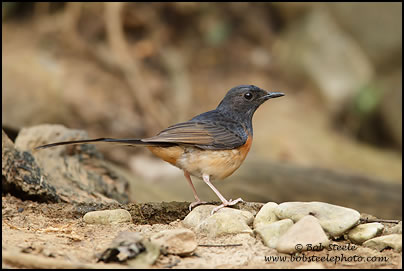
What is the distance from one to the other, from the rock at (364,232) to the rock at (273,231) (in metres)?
0.45

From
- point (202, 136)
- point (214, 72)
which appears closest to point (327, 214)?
point (202, 136)

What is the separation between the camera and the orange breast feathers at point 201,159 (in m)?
4.59

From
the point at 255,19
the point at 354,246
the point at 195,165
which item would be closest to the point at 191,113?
the point at 255,19

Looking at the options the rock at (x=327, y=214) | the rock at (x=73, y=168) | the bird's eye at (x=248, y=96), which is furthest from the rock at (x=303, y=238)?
the rock at (x=73, y=168)

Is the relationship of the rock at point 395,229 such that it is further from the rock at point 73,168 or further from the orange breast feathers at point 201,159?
the rock at point 73,168

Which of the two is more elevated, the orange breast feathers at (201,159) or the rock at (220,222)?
the orange breast feathers at (201,159)

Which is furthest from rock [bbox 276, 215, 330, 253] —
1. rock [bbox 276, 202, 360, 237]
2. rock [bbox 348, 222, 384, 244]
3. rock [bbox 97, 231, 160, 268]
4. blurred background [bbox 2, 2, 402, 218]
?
blurred background [bbox 2, 2, 402, 218]

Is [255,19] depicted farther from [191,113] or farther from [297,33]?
[191,113]

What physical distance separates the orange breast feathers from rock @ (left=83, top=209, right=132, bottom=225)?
740 millimetres

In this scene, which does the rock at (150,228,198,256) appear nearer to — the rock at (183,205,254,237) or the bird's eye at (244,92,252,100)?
the rock at (183,205,254,237)

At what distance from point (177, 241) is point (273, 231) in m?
0.71

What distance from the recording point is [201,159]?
15.3ft

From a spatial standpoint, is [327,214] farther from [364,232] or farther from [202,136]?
[202,136]

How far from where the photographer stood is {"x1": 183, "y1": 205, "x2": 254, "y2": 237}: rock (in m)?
3.67
